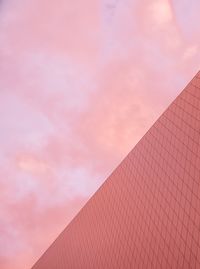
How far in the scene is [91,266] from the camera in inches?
2061

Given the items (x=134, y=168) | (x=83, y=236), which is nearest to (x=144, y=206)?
(x=134, y=168)

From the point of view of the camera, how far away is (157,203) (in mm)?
37031

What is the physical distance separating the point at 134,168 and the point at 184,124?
11996 millimetres

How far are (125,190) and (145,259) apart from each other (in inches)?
487

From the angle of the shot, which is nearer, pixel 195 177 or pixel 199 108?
pixel 195 177

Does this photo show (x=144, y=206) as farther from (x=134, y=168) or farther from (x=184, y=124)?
(x=184, y=124)

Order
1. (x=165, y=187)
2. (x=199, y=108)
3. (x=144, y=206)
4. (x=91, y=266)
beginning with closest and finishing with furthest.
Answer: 1. (x=199, y=108)
2. (x=165, y=187)
3. (x=144, y=206)
4. (x=91, y=266)

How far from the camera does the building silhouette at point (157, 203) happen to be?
102ft

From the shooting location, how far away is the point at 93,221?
5709cm

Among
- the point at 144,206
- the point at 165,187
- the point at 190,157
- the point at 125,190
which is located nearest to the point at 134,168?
the point at 125,190

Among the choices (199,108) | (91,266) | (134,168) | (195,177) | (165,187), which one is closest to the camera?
(195,177)

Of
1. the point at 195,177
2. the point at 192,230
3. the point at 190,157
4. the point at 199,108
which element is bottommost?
the point at 192,230

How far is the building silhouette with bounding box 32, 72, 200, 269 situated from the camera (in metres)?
31.0

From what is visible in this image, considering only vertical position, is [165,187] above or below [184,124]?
below
